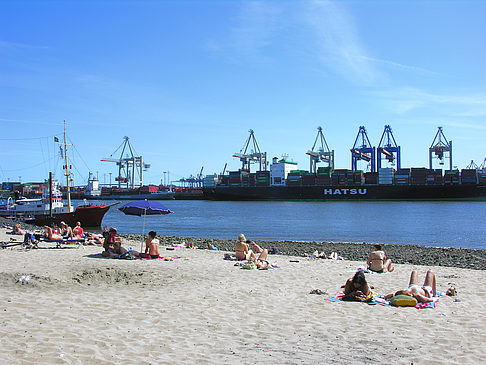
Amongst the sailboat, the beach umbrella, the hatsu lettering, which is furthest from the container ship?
the beach umbrella

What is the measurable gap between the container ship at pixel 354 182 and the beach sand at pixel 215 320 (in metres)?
71.4

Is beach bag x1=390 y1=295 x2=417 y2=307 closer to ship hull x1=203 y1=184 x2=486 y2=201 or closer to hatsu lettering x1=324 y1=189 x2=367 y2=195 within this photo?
ship hull x1=203 y1=184 x2=486 y2=201

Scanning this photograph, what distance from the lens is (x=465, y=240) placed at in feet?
75.6

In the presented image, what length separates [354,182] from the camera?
80375 mm

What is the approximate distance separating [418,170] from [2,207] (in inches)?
2608

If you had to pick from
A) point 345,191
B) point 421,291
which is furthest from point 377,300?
point 345,191

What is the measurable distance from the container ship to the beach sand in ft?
234

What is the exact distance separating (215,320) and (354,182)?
3080 inches

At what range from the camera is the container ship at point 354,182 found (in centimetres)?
7300

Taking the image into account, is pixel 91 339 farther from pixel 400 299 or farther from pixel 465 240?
pixel 465 240

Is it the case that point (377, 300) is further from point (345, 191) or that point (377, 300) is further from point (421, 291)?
point (345, 191)

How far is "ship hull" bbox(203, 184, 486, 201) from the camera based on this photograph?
72.6 metres

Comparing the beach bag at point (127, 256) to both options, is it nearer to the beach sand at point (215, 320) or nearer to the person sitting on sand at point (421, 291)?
the beach sand at point (215, 320)

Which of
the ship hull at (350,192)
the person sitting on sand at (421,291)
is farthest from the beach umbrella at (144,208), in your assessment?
the ship hull at (350,192)
